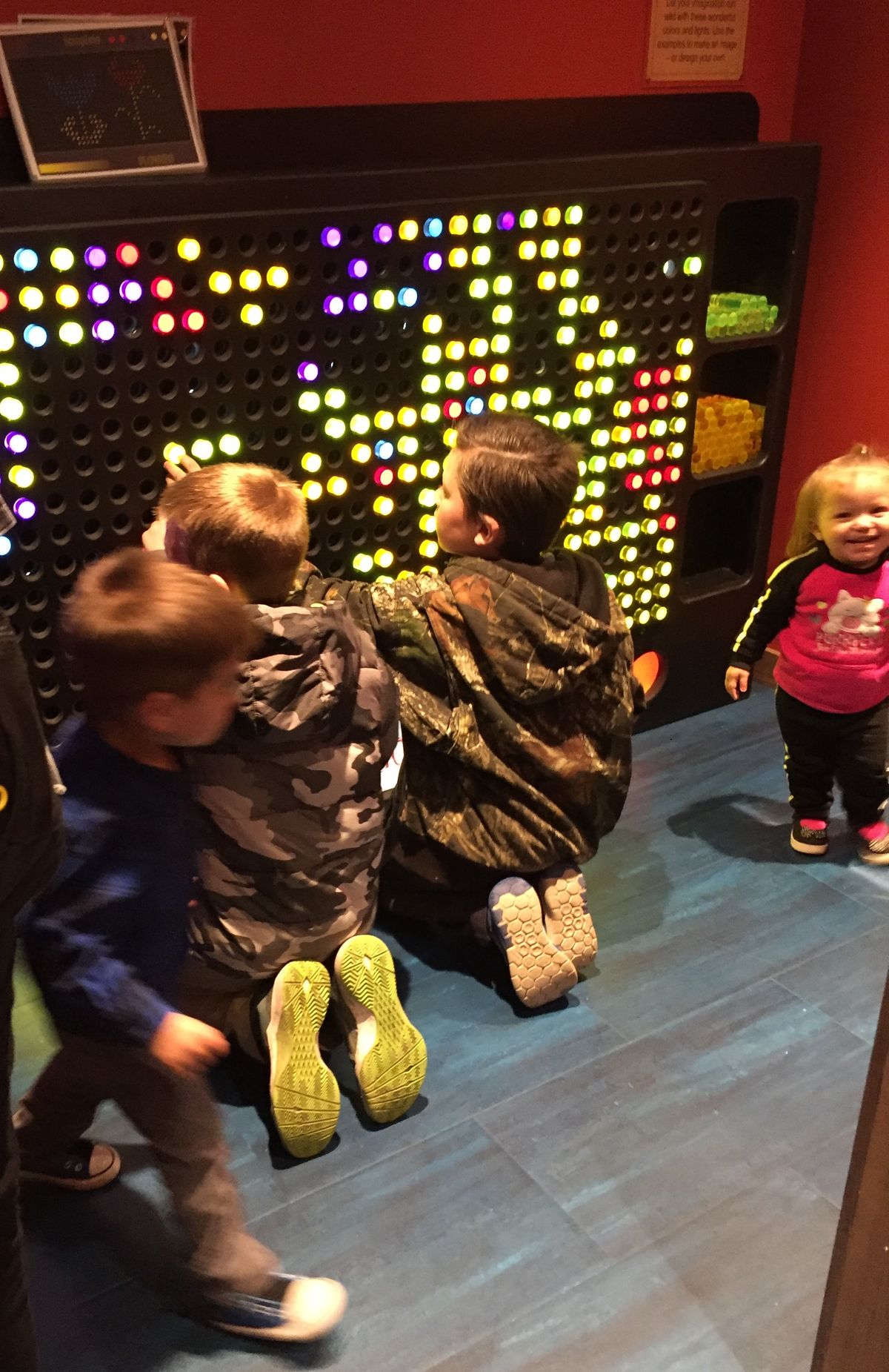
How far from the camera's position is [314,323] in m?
1.66

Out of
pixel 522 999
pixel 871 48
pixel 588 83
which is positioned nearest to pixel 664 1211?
pixel 522 999

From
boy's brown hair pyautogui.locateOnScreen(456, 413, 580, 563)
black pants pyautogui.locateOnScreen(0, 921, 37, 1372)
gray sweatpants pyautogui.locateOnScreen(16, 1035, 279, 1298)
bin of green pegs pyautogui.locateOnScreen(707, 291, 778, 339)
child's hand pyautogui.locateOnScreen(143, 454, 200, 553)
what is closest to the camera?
black pants pyautogui.locateOnScreen(0, 921, 37, 1372)

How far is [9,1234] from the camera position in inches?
35.1

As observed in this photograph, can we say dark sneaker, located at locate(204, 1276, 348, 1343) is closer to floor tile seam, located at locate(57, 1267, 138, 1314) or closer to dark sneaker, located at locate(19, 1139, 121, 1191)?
floor tile seam, located at locate(57, 1267, 138, 1314)

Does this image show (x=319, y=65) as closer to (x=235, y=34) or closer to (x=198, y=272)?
(x=235, y=34)

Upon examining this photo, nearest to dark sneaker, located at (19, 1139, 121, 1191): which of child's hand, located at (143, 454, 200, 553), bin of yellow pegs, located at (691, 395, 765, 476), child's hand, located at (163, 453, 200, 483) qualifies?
child's hand, located at (143, 454, 200, 553)

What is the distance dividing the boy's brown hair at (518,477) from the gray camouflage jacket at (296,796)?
27 centimetres

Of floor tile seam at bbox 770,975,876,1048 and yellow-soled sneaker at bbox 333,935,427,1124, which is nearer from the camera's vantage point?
yellow-soled sneaker at bbox 333,935,427,1124

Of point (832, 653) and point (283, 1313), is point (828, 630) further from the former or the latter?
point (283, 1313)

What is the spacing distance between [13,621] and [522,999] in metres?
0.84

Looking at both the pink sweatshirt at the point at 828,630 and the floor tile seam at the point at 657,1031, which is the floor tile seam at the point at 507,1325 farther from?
the pink sweatshirt at the point at 828,630

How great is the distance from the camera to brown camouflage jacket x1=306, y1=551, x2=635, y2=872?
1.61 meters

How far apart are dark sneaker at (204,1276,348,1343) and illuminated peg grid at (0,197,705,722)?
2.59 feet

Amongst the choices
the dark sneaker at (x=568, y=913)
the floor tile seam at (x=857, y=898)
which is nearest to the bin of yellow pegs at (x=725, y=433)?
the floor tile seam at (x=857, y=898)
